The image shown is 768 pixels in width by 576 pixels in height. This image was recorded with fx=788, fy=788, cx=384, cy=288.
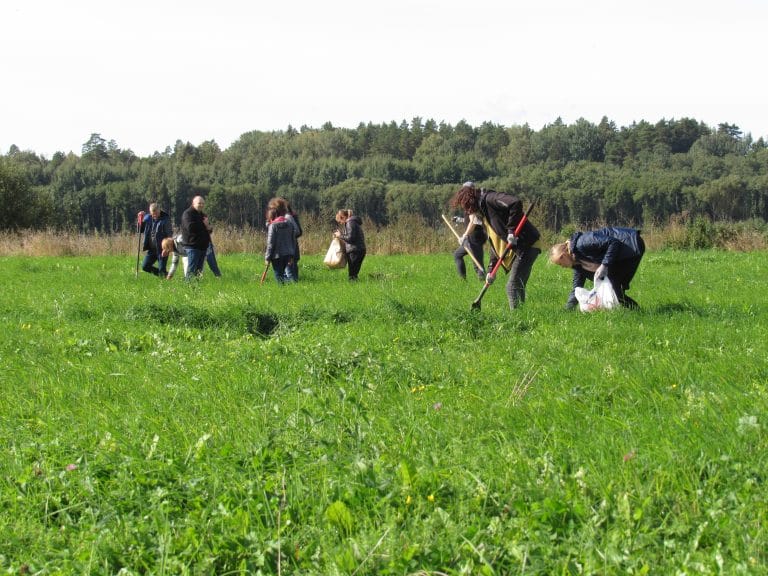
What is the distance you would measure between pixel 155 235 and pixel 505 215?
32.6 feet

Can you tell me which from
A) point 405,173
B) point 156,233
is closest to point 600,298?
point 156,233

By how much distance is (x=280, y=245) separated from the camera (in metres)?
15.1

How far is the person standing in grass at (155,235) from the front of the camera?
17234mm

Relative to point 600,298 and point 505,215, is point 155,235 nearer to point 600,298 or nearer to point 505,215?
point 505,215

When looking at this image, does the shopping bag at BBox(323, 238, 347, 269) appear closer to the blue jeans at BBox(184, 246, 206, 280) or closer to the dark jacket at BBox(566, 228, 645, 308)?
the blue jeans at BBox(184, 246, 206, 280)

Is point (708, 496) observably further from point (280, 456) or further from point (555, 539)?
point (280, 456)

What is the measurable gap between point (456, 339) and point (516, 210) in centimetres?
251

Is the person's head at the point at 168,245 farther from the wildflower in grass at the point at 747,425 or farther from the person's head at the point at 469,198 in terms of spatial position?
the wildflower in grass at the point at 747,425

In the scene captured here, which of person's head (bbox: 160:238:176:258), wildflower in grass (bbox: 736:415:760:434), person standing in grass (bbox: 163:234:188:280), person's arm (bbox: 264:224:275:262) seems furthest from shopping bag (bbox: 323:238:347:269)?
wildflower in grass (bbox: 736:415:760:434)

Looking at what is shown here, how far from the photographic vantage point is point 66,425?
16.7 feet

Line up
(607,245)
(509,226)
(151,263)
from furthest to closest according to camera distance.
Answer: (151,263), (509,226), (607,245)

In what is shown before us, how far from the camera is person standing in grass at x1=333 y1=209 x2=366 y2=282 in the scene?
15383 millimetres

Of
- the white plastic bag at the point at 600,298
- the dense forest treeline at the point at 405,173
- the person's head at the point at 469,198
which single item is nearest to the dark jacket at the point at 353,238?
the person's head at the point at 469,198

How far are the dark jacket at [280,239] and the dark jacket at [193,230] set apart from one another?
4.33 ft
